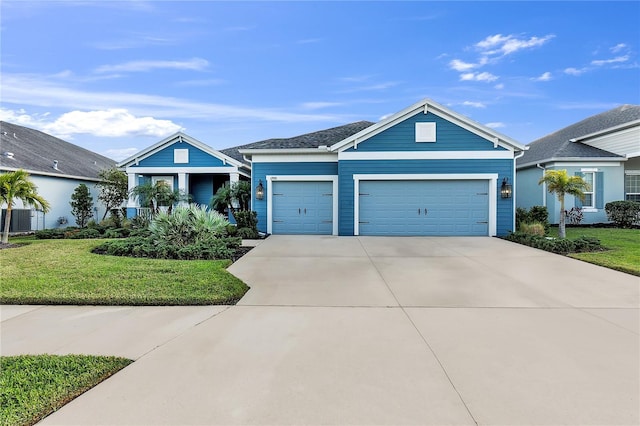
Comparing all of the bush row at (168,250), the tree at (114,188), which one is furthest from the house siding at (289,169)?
the tree at (114,188)

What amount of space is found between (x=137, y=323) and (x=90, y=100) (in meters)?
13.9

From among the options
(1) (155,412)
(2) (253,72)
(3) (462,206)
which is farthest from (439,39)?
(1) (155,412)

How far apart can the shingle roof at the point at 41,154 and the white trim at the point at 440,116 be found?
1409cm

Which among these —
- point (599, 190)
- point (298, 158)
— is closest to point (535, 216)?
point (599, 190)

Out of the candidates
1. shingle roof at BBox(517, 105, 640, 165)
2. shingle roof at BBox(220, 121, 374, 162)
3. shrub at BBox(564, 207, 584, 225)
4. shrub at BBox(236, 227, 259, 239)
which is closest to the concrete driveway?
shrub at BBox(236, 227, 259, 239)

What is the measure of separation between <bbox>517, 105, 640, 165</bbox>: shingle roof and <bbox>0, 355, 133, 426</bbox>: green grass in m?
18.1

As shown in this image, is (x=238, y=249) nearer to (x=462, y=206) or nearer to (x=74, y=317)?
(x=74, y=317)

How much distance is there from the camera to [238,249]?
Result: 9.00m

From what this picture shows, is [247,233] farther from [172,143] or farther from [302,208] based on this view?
[172,143]

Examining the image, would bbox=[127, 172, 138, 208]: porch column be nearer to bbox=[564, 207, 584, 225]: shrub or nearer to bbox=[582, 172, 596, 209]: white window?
bbox=[564, 207, 584, 225]: shrub

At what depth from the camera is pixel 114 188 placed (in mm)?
17234

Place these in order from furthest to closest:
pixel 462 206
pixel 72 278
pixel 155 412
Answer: pixel 462 206, pixel 72 278, pixel 155 412

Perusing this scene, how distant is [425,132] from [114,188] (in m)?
15.7

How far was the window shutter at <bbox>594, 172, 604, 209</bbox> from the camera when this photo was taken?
49.7ft
